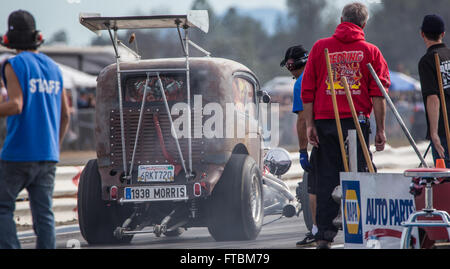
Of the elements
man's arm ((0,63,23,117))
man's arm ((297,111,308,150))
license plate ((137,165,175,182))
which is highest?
man's arm ((0,63,23,117))

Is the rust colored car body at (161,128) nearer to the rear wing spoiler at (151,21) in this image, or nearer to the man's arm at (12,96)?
the rear wing spoiler at (151,21)

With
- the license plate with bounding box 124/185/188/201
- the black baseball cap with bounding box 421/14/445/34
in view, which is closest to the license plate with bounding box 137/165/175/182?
the license plate with bounding box 124/185/188/201

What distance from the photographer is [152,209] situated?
367 inches

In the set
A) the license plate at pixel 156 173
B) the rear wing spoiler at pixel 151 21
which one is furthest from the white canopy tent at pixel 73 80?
the license plate at pixel 156 173

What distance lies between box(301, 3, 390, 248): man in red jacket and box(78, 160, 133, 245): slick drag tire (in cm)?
300

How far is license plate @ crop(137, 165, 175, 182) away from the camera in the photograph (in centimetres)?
900

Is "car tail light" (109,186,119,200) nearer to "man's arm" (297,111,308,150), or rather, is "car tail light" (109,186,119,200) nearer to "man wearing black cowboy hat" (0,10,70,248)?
"man's arm" (297,111,308,150)

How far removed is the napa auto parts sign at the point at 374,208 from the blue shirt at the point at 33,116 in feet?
7.35

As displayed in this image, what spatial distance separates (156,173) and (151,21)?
1605mm

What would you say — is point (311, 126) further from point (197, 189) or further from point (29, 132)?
point (29, 132)

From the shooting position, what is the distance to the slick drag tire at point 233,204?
8969 millimetres
